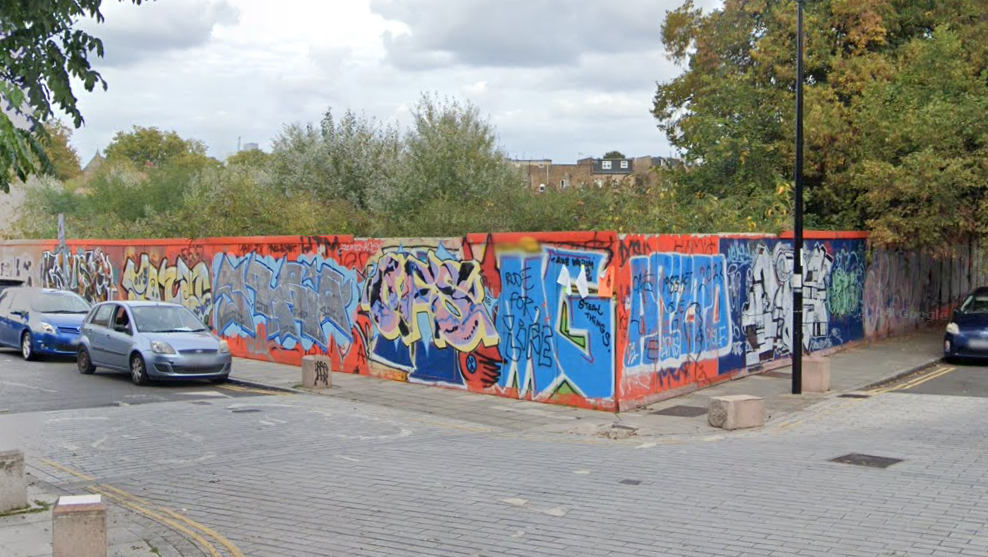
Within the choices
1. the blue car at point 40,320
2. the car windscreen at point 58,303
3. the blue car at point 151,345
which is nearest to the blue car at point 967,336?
the blue car at point 151,345

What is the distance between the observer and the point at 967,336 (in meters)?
19.6

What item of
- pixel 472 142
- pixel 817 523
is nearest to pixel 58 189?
pixel 472 142

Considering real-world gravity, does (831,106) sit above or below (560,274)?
above

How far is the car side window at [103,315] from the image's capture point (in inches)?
701

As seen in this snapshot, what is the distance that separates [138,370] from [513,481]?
A: 9.77 m

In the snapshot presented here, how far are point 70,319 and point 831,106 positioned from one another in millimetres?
19786

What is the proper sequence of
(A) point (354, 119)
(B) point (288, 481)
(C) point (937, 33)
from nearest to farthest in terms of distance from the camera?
(B) point (288, 481), (C) point (937, 33), (A) point (354, 119)

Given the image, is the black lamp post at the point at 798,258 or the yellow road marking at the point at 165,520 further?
the black lamp post at the point at 798,258

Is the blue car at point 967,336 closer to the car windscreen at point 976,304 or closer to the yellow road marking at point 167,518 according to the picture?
the car windscreen at point 976,304

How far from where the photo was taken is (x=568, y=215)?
19172 millimetres

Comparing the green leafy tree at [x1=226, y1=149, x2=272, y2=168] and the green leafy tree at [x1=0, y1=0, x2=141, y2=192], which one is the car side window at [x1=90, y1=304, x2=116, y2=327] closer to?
the green leafy tree at [x1=0, y1=0, x2=141, y2=192]

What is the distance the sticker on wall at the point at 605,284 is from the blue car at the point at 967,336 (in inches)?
408

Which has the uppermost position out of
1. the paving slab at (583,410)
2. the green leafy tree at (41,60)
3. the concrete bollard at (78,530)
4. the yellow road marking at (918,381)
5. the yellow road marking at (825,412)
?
the green leafy tree at (41,60)

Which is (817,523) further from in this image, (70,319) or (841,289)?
(70,319)
